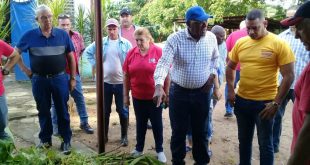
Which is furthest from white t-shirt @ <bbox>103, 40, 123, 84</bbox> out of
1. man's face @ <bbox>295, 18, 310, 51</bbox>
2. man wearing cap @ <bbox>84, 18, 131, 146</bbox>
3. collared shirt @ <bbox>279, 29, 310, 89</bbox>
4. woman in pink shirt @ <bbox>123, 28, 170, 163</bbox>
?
man's face @ <bbox>295, 18, 310, 51</bbox>

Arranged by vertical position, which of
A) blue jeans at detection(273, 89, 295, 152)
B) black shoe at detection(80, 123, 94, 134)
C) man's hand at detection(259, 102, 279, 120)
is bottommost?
black shoe at detection(80, 123, 94, 134)

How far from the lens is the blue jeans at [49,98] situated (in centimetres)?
422

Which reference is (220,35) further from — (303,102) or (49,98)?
(303,102)

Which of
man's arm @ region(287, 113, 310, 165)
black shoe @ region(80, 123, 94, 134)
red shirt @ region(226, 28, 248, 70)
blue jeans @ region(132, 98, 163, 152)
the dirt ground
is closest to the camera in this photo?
man's arm @ region(287, 113, 310, 165)

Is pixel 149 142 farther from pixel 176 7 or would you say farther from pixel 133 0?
pixel 133 0

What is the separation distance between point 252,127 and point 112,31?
7.96ft

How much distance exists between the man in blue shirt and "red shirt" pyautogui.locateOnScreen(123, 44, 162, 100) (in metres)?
0.92

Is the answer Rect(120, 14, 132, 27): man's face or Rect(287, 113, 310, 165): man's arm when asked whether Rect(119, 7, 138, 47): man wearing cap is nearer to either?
Rect(120, 14, 132, 27): man's face

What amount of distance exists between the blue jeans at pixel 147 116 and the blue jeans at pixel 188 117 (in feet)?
1.65

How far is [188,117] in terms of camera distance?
12.0 ft

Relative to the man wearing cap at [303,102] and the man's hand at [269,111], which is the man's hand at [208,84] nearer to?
the man's hand at [269,111]

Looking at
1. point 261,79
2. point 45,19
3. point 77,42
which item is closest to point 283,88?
point 261,79

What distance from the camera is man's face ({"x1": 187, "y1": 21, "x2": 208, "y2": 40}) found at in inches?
133

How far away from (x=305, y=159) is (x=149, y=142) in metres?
3.54
